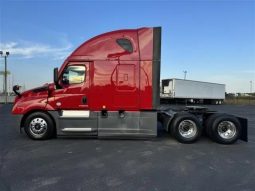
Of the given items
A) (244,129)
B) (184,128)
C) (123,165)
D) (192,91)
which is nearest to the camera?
(123,165)

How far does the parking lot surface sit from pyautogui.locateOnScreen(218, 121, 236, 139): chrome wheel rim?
38cm

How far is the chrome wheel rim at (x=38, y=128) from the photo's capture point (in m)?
10.3

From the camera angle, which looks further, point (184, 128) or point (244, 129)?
point (244, 129)

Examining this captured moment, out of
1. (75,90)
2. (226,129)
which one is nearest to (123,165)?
(75,90)

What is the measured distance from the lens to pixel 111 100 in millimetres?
10391

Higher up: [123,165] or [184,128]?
[184,128]

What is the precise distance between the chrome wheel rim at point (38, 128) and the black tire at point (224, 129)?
5.19m

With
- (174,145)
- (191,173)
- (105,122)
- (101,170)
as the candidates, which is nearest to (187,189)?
(191,173)

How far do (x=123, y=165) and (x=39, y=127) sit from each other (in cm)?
423

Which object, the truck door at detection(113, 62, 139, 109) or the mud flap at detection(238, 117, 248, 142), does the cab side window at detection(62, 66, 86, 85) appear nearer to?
the truck door at detection(113, 62, 139, 109)

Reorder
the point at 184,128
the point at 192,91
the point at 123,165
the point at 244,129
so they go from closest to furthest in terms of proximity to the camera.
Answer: the point at 123,165 < the point at 184,128 < the point at 244,129 < the point at 192,91

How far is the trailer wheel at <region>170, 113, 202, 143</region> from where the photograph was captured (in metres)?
10.2

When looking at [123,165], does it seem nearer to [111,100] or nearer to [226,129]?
[111,100]

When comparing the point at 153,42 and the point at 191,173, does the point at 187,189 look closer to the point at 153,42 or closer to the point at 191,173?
the point at 191,173
